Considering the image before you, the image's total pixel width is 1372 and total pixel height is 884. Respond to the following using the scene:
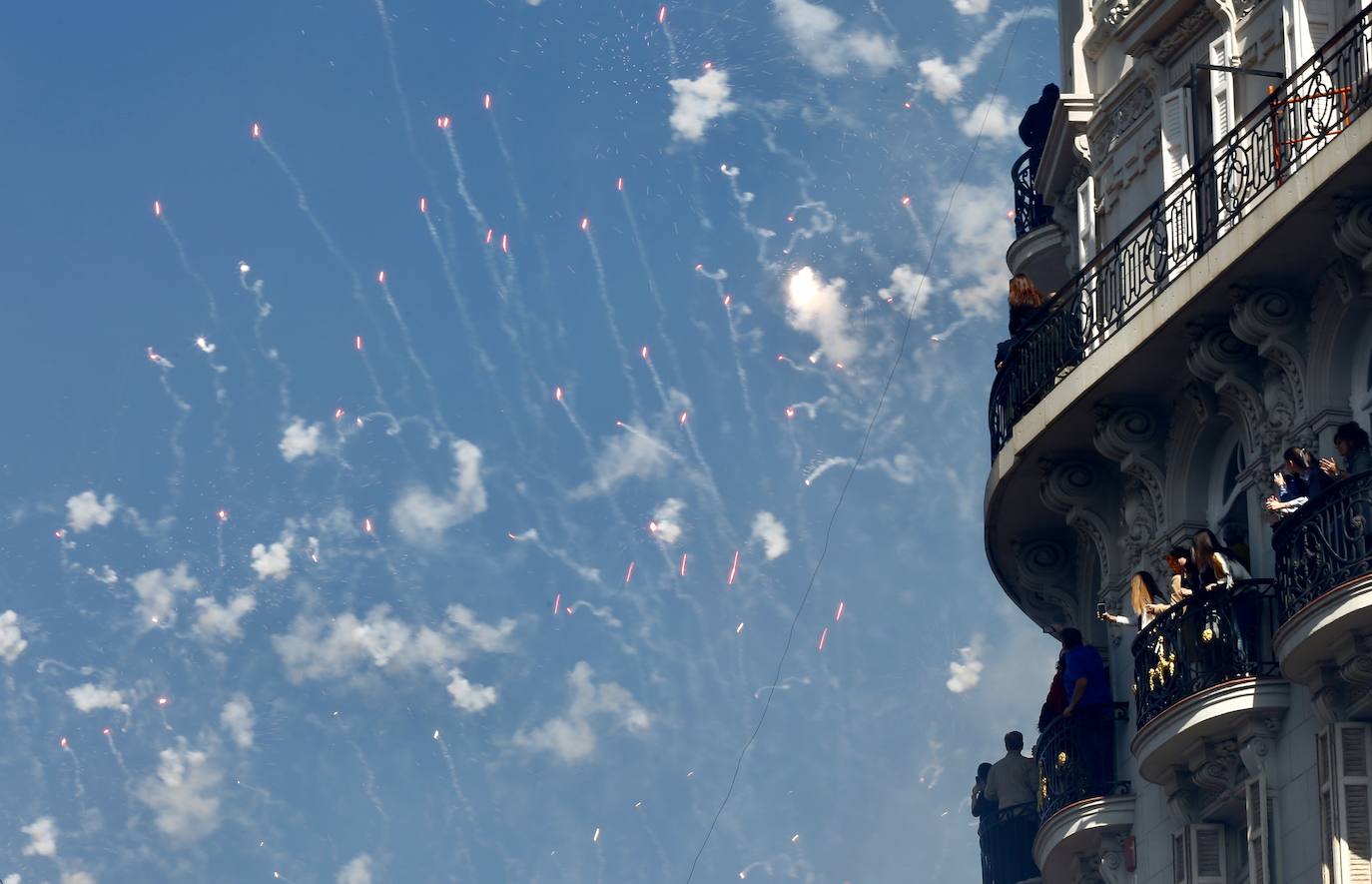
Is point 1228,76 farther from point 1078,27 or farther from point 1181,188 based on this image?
point 1078,27

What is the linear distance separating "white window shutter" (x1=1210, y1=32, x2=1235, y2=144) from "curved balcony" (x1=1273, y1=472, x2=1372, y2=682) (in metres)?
5.22

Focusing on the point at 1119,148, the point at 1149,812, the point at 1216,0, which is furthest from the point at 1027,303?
the point at 1149,812

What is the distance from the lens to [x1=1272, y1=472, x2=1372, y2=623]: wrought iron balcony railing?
2378 cm

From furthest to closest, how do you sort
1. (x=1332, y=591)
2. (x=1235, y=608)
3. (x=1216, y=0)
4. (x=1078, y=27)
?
(x=1078, y=27)
(x=1216, y=0)
(x=1235, y=608)
(x=1332, y=591)

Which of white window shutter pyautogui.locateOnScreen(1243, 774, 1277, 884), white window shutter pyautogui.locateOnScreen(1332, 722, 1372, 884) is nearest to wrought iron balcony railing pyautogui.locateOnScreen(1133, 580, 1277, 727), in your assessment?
white window shutter pyautogui.locateOnScreen(1243, 774, 1277, 884)

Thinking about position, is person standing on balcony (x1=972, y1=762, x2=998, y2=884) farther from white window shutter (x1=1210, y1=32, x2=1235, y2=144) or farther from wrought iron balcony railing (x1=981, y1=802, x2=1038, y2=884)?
white window shutter (x1=1210, y1=32, x2=1235, y2=144)

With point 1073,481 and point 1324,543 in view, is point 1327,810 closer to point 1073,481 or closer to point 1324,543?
point 1324,543

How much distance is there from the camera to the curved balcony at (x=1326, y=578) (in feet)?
77.5

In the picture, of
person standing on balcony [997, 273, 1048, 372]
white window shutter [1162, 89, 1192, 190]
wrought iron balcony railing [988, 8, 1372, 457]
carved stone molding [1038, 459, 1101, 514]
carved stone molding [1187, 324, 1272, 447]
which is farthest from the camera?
person standing on balcony [997, 273, 1048, 372]

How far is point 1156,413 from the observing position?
2836 cm

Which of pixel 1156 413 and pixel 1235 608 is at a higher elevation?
pixel 1156 413

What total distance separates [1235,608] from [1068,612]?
545cm

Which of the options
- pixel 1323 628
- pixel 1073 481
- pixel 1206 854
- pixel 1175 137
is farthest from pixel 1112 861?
pixel 1175 137

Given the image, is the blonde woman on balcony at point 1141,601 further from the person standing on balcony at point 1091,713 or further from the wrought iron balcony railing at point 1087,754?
the wrought iron balcony railing at point 1087,754
